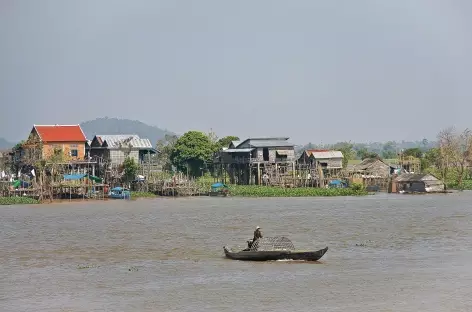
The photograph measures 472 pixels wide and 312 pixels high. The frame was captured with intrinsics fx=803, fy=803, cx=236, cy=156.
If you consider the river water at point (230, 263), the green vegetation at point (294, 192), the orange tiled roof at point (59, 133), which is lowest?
the river water at point (230, 263)

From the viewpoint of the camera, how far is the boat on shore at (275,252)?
24.2m

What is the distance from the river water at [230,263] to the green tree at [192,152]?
1267 inches

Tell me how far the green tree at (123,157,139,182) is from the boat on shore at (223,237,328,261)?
1651 inches

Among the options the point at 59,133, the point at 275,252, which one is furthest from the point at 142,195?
the point at 275,252

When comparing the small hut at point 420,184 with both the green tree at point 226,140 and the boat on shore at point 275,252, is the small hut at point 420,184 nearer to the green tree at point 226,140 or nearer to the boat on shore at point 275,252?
the green tree at point 226,140

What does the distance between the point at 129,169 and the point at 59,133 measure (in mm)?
7542

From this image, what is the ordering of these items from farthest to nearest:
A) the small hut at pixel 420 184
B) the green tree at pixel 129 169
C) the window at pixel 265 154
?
the window at pixel 265 154, the small hut at pixel 420 184, the green tree at pixel 129 169

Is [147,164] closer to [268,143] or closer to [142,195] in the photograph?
[142,195]

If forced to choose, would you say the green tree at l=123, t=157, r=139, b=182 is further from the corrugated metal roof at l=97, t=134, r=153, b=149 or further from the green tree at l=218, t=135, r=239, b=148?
the green tree at l=218, t=135, r=239, b=148

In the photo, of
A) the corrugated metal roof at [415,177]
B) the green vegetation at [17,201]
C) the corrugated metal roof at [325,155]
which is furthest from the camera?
the corrugated metal roof at [325,155]

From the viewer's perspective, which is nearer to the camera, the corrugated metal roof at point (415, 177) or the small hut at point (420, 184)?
the small hut at point (420, 184)

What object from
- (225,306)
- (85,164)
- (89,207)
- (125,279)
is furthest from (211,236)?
(85,164)

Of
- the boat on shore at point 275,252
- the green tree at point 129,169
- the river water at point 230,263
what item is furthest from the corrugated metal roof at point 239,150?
the boat on shore at point 275,252

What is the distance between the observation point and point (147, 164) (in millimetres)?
68812
